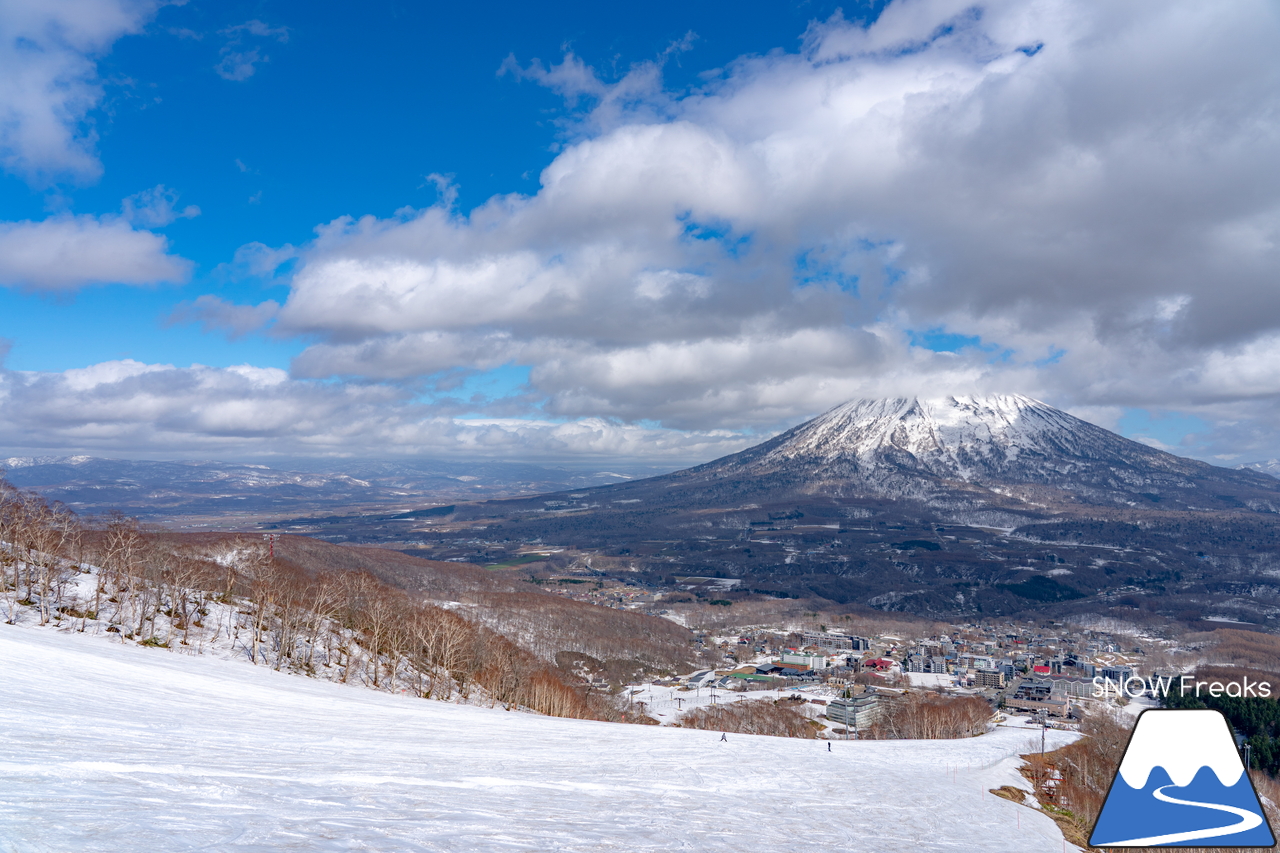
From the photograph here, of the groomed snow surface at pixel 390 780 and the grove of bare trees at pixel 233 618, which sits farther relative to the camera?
the grove of bare trees at pixel 233 618

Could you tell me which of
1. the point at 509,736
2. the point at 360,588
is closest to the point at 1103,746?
the point at 509,736

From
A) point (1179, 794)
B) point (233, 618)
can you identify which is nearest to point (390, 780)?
point (1179, 794)

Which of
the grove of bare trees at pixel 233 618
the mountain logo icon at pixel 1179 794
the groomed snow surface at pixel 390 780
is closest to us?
the groomed snow surface at pixel 390 780

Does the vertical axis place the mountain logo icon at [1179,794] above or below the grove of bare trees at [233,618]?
above

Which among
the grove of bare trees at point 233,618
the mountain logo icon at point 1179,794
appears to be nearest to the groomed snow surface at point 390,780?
the mountain logo icon at point 1179,794

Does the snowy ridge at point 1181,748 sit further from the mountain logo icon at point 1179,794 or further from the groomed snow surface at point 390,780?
the groomed snow surface at point 390,780

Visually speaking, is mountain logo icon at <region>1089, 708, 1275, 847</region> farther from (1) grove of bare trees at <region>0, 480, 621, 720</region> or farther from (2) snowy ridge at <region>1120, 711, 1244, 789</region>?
(1) grove of bare trees at <region>0, 480, 621, 720</region>

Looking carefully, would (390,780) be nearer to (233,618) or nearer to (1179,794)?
Answer: (1179,794)
